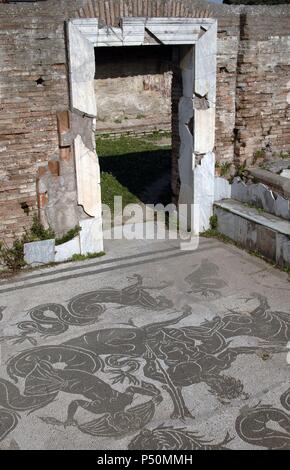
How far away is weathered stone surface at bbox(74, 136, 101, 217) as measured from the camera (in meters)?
6.58

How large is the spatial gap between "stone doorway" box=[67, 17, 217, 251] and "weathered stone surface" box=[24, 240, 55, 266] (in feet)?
2.17

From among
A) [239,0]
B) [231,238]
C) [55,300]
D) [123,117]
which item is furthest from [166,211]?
Answer: [239,0]

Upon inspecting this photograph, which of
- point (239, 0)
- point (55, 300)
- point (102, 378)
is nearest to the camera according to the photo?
point (102, 378)

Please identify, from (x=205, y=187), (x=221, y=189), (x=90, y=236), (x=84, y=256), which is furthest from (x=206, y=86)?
(x=84, y=256)

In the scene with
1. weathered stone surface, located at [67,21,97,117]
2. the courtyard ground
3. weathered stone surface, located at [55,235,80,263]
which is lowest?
the courtyard ground

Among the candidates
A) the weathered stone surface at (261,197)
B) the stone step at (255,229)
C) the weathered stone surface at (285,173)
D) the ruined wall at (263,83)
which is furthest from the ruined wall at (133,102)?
the stone step at (255,229)

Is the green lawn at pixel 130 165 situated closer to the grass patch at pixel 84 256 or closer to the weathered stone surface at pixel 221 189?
the weathered stone surface at pixel 221 189

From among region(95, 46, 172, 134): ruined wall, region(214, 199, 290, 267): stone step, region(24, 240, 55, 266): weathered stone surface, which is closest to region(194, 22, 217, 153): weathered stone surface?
region(214, 199, 290, 267): stone step

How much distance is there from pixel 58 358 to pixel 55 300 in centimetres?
119

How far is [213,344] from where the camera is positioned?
4.90m

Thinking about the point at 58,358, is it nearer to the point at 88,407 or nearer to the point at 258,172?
the point at 88,407

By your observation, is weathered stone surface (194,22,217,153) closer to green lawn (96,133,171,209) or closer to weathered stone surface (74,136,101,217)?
weathered stone surface (74,136,101,217)

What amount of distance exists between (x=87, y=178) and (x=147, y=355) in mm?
2850

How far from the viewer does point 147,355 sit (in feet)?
15.6
